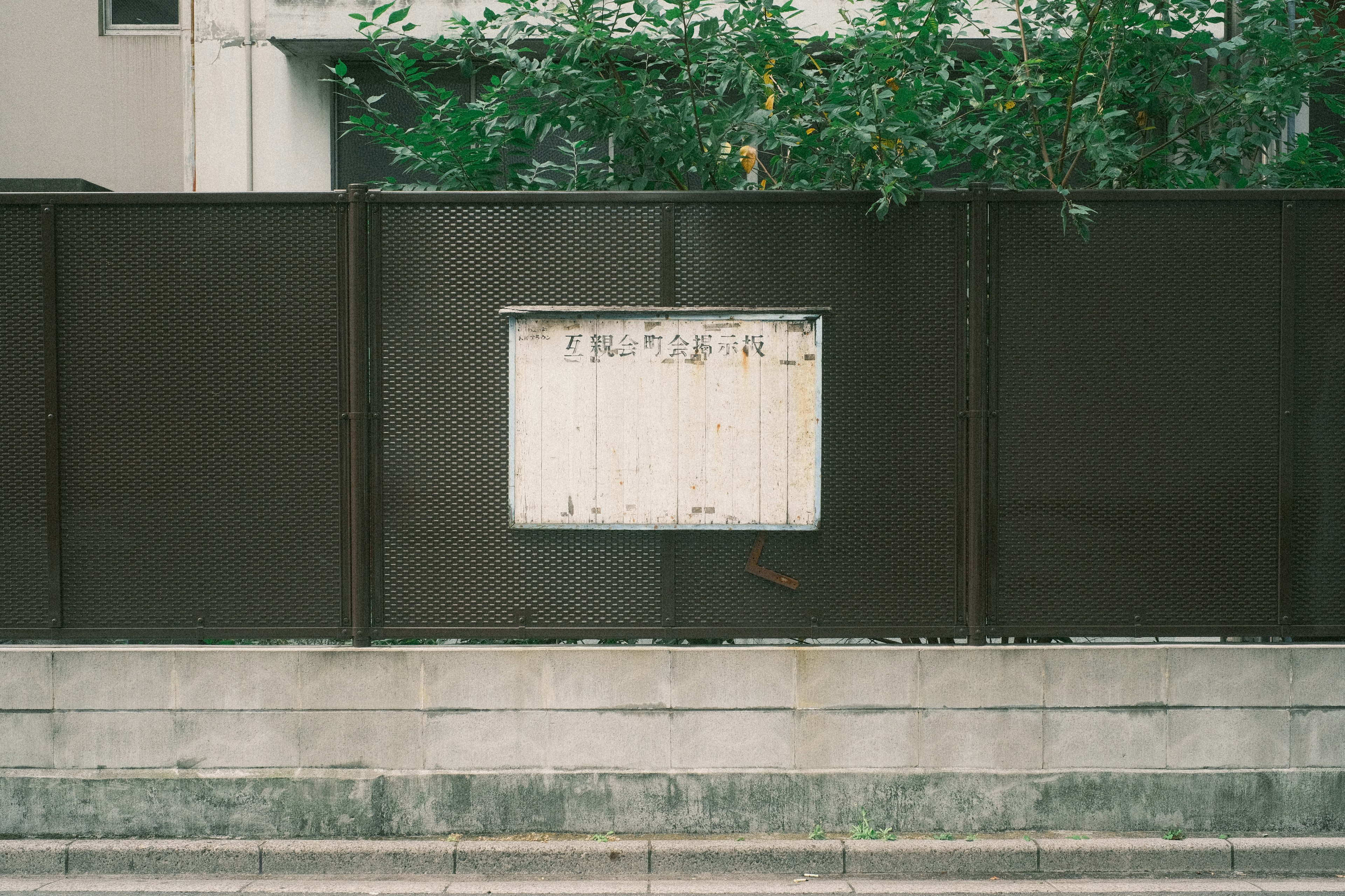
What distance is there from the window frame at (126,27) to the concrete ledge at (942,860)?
10.3m

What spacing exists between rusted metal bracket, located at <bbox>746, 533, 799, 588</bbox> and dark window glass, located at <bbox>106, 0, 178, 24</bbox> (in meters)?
9.03

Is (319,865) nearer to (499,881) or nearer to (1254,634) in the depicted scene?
(499,881)

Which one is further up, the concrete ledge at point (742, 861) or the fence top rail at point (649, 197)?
the fence top rail at point (649, 197)

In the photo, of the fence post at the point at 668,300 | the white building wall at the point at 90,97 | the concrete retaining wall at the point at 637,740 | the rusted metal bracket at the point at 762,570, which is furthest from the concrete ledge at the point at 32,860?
the white building wall at the point at 90,97

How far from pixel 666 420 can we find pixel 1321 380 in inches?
147

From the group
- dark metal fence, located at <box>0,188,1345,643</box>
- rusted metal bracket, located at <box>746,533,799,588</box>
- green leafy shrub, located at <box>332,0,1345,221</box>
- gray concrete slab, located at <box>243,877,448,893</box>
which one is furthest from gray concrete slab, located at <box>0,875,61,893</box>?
green leafy shrub, located at <box>332,0,1345,221</box>

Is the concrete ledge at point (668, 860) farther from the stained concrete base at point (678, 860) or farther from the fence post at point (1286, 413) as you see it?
the fence post at point (1286, 413)

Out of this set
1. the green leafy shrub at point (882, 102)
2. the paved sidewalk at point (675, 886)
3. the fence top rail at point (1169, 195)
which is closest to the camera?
the paved sidewalk at point (675, 886)

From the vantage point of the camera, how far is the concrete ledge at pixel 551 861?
5.38 m

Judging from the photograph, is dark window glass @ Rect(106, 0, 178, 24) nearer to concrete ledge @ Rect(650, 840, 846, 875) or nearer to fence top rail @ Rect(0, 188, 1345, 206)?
fence top rail @ Rect(0, 188, 1345, 206)

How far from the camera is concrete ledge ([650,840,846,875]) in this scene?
5395 millimetres

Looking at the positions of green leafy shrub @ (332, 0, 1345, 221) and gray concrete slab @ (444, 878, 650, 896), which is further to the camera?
green leafy shrub @ (332, 0, 1345, 221)

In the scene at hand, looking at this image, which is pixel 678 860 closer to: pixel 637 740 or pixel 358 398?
pixel 637 740

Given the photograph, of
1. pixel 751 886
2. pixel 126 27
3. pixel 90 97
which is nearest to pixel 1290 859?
pixel 751 886
